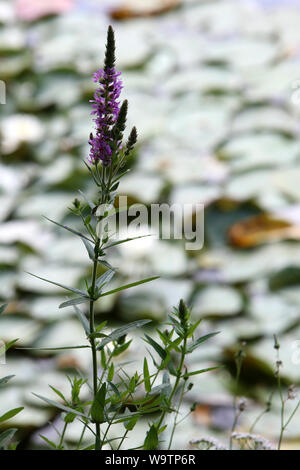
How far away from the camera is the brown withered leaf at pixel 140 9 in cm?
215

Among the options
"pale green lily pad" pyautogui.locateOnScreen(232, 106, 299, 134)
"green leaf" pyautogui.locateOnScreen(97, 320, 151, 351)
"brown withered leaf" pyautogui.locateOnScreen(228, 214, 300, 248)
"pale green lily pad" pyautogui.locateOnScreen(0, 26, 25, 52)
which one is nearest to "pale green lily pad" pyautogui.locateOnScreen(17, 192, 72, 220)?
"brown withered leaf" pyautogui.locateOnScreen(228, 214, 300, 248)

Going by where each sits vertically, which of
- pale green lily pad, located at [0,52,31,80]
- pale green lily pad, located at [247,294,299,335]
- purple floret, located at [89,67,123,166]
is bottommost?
purple floret, located at [89,67,123,166]

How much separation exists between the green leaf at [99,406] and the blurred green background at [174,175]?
0.52m

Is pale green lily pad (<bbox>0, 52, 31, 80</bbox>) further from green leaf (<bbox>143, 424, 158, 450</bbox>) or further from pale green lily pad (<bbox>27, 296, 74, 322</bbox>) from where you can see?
green leaf (<bbox>143, 424, 158, 450</bbox>)

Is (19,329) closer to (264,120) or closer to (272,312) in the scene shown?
(272,312)

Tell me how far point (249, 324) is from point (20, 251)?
477 mm

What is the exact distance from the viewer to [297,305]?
1.17 meters

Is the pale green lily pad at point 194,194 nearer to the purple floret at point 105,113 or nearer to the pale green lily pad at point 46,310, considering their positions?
the pale green lily pad at point 46,310

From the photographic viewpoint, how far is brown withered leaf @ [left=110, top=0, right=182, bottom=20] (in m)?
2.15

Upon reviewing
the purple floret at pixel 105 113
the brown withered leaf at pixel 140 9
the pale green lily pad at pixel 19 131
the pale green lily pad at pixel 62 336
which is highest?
the brown withered leaf at pixel 140 9

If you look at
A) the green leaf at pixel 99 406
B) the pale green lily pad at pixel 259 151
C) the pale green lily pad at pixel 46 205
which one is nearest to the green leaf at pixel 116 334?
the green leaf at pixel 99 406

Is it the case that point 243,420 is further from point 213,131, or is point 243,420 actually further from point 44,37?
point 44,37

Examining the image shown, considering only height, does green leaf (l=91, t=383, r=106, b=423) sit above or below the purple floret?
below
